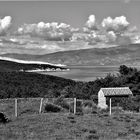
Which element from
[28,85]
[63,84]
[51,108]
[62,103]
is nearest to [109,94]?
[62,103]

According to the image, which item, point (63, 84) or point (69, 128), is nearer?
point (69, 128)

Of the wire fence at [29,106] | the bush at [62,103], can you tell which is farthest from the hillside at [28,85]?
the wire fence at [29,106]

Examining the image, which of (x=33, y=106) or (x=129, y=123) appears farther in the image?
(x=33, y=106)

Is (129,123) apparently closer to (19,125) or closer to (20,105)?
(19,125)

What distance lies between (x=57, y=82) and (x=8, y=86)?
40.7 ft

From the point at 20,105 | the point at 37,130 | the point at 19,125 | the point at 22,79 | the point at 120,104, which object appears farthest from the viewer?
the point at 22,79

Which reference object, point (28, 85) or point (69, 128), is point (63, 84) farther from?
point (69, 128)

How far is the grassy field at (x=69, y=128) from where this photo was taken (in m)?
14.4

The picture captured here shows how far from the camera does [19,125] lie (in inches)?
690

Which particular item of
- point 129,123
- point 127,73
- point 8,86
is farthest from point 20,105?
point 127,73

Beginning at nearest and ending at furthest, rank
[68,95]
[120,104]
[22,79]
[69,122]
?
[69,122], [120,104], [68,95], [22,79]

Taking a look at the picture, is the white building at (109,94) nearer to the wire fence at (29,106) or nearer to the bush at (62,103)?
the bush at (62,103)

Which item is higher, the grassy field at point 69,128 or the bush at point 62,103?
the bush at point 62,103

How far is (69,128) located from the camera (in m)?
16.8
